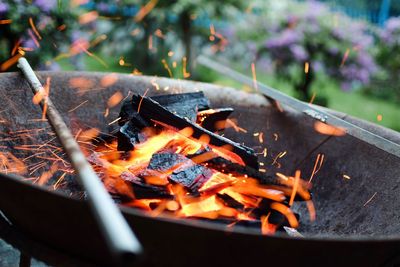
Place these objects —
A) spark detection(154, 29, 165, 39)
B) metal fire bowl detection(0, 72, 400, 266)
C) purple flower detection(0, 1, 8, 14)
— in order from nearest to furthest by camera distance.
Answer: metal fire bowl detection(0, 72, 400, 266), purple flower detection(0, 1, 8, 14), spark detection(154, 29, 165, 39)

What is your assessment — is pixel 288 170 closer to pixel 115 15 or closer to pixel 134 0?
pixel 134 0

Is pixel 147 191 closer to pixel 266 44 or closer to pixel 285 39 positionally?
pixel 285 39

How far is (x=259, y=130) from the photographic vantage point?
7.93 feet

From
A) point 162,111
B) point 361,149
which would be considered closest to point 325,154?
point 361,149

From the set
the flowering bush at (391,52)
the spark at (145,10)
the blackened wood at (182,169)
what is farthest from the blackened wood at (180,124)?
the flowering bush at (391,52)

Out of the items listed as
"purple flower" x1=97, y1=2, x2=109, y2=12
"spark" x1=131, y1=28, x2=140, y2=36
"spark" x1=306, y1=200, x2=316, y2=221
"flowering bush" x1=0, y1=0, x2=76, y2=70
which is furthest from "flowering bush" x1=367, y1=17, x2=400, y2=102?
"spark" x1=306, y1=200, x2=316, y2=221

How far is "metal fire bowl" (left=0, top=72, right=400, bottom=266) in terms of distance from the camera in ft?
3.75

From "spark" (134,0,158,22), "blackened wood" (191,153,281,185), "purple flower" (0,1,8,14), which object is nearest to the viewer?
"blackened wood" (191,153,281,185)

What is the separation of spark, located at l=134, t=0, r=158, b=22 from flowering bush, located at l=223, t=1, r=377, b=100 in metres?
1.12

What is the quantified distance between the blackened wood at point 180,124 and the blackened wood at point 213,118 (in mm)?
249

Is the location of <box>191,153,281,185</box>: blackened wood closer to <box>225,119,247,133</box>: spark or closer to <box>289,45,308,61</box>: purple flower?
<box>225,119,247,133</box>: spark

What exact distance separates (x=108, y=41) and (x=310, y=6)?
8.86 ft

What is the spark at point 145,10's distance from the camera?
6.04m

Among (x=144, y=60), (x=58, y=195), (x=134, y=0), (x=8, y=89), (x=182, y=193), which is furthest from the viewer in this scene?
(x=144, y=60)
